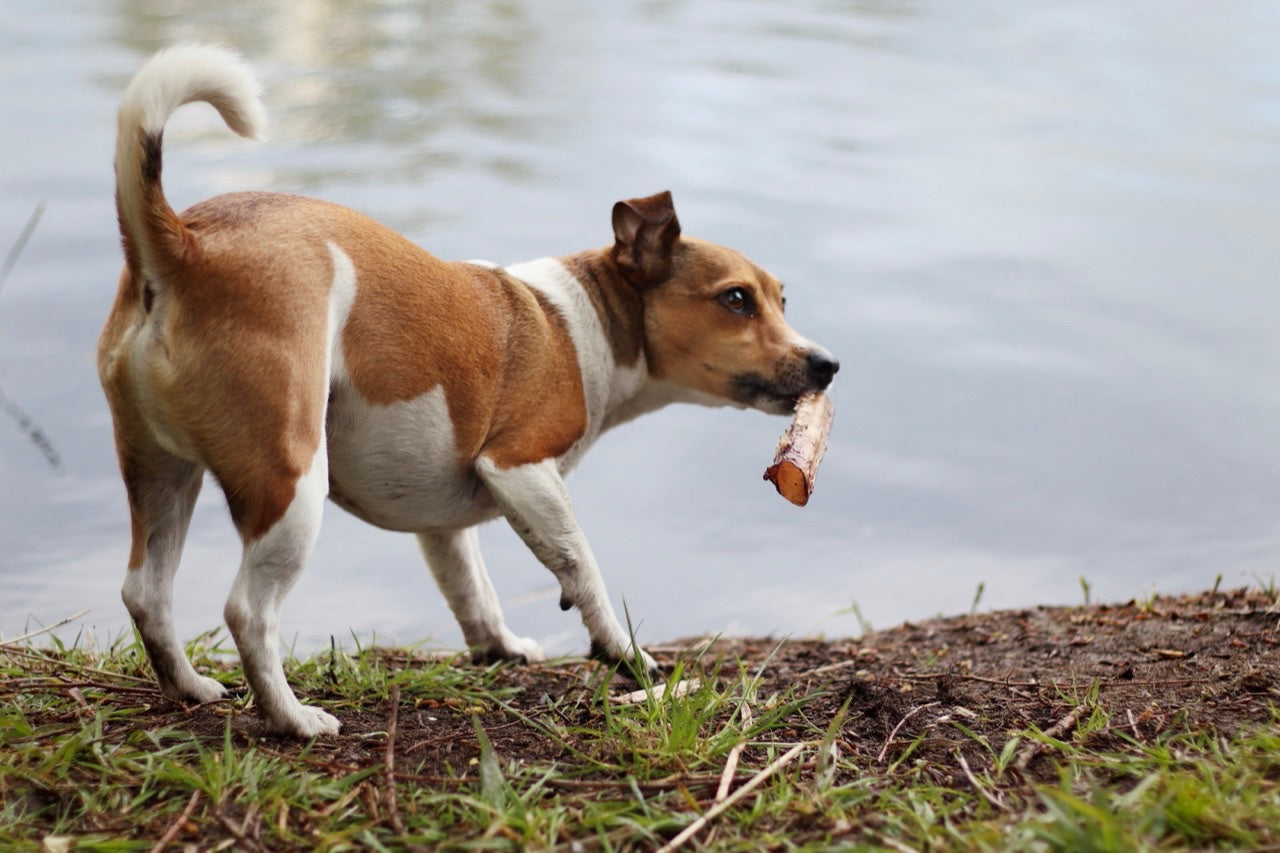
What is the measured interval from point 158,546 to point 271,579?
1.73 ft

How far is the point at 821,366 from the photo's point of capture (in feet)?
16.1

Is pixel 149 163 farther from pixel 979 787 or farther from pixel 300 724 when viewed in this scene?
pixel 979 787

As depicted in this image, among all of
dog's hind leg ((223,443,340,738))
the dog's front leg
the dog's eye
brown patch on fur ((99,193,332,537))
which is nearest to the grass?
dog's hind leg ((223,443,340,738))

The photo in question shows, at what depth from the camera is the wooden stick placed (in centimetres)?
449

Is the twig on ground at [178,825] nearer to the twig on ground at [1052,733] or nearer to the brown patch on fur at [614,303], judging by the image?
the twig on ground at [1052,733]

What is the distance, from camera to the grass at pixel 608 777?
3143 millimetres

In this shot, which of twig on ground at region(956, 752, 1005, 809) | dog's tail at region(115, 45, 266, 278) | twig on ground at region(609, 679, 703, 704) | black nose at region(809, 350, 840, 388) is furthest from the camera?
black nose at region(809, 350, 840, 388)

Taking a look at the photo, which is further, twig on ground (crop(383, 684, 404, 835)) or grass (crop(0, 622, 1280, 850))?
twig on ground (crop(383, 684, 404, 835))

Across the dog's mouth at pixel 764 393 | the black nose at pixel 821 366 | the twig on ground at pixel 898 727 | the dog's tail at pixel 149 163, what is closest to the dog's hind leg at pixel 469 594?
the dog's mouth at pixel 764 393

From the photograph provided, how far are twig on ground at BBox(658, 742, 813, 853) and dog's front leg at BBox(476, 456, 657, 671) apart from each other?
81 cm

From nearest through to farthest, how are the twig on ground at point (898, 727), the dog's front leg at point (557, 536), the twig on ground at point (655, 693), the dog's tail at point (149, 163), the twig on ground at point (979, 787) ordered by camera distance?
the twig on ground at point (979, 787), the dog's tail at point (149, 163), the twig on ground at point (898, 727), the twig on ground at point (655, 693), the dog's front leg at point (557, 536)

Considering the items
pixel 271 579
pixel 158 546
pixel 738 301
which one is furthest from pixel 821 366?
pixel 158 546

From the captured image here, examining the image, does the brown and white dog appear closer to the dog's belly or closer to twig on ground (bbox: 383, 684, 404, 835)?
the dog's belly

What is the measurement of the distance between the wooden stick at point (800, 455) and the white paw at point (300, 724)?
1.55m
